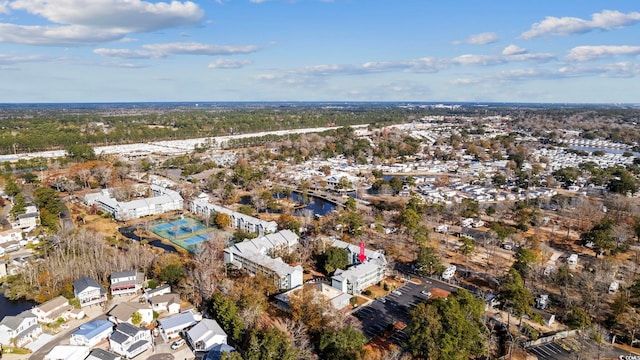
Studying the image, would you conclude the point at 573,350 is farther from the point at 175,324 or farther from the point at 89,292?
the point at 89,292

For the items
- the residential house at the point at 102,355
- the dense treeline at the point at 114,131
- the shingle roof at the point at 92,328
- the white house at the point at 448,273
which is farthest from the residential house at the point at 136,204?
the dense treeline at the point at 114,131

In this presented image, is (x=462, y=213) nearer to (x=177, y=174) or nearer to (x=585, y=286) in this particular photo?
(x=585, y=286)

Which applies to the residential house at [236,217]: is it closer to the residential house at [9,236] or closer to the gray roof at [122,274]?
the gray roof at [122,274]

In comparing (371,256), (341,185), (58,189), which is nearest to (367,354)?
(371,256)

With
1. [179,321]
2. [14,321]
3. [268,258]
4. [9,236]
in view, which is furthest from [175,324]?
[9,236]

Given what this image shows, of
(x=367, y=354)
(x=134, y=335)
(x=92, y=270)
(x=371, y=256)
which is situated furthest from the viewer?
(x=371, y=256)

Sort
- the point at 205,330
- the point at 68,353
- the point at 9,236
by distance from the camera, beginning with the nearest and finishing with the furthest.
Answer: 1. the point at 68,353
2. the point at 205,330
3. the point at 9,236
